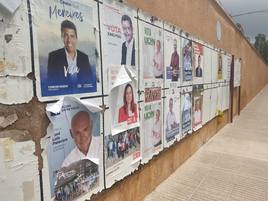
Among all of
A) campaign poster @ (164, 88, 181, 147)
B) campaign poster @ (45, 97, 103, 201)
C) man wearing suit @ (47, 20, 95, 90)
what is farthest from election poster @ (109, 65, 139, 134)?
campaign poster @ (164, 88, 181, 147)

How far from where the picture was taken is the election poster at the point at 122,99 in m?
2.60

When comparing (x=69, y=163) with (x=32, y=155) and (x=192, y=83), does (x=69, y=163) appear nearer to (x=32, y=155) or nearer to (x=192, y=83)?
(x=32, y=155)

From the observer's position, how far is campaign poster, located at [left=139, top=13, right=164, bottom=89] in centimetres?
310

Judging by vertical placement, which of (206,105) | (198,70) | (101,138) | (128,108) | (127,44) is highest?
(127,44)

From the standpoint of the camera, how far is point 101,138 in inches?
97.7

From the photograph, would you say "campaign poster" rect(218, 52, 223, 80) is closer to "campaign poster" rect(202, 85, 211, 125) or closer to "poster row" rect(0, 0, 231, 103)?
"campaign poster" rect(202, 85, 211, 125)

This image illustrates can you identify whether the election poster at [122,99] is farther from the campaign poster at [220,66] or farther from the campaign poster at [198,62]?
the campaign poster at [220,66]

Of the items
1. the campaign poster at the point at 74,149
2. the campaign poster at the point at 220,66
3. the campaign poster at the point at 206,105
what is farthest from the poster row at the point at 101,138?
the campaign poster at the point at 220,66

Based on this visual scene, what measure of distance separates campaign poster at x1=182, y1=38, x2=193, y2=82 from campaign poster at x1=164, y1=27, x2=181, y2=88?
0.24 metres

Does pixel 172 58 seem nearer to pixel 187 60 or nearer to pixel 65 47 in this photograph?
pixel 187 60

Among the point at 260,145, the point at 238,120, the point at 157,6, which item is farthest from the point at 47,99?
the point at 238,120

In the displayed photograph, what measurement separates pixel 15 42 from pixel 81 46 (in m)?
0.58

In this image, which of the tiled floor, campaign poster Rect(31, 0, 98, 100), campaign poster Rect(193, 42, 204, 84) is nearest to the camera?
campaign poster Rect(31, 0, 98, 100)

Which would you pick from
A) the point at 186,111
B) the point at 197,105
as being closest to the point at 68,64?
the point at 186,111
